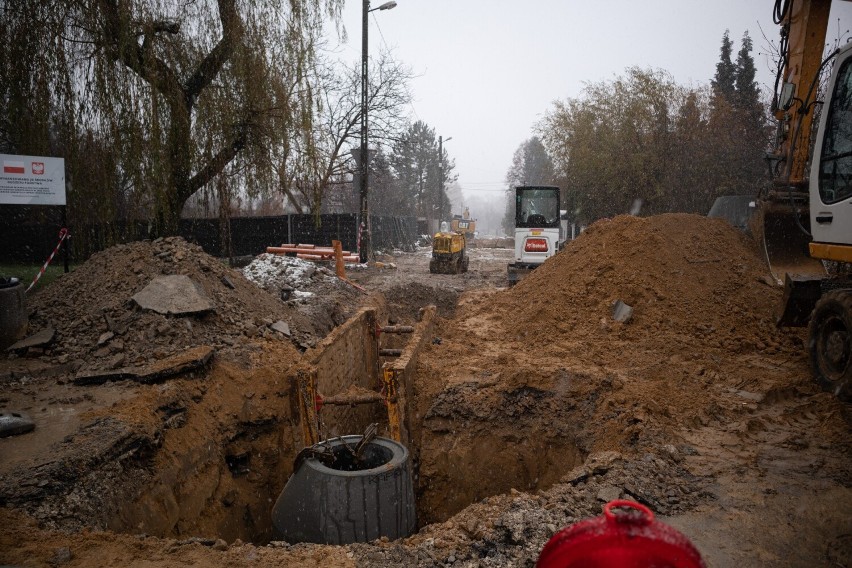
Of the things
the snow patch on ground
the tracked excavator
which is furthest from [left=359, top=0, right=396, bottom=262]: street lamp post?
the tracked excavator

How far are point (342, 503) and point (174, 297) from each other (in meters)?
3.96

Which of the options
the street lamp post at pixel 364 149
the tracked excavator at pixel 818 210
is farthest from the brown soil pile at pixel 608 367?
the street lamp post at pixel 364 149

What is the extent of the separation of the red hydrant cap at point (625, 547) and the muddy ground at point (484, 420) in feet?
6.22

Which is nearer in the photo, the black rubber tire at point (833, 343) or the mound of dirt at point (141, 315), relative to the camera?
the black rubber tire at point (833, 343)

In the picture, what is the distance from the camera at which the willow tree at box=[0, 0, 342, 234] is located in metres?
7.23

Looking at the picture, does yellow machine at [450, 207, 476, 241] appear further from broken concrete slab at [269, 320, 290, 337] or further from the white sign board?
the white sign board

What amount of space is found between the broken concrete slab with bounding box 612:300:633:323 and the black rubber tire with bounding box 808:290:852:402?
2.76m

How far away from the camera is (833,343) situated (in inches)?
185

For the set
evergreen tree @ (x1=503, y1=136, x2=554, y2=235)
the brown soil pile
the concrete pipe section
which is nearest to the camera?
the concrete pipe section

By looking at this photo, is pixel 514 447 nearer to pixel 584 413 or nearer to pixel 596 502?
pixel 584 413

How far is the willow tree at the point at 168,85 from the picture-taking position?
7.23 metres

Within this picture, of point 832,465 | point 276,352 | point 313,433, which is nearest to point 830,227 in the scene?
point 832,465

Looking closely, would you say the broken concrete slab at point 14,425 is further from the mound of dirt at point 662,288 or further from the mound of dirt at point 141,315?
the mound of dirt at point 662,288

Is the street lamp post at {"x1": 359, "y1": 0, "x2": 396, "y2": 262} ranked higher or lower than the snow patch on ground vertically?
higher
